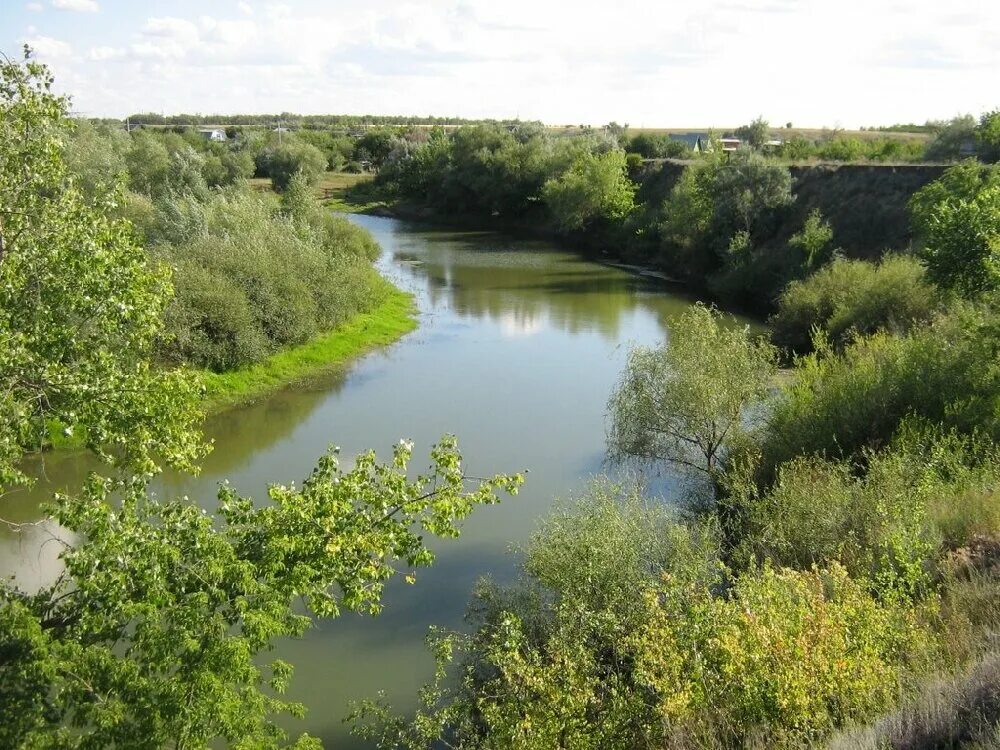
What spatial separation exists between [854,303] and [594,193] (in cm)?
2904

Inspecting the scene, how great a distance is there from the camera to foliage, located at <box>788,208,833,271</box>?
1390 inches

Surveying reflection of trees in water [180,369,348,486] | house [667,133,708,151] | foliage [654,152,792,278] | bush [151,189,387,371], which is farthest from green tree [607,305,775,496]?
house [667,133,708,151]

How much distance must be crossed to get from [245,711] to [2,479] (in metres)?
3.11

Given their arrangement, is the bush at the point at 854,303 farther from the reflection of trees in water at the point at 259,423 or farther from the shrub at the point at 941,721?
the shrub at the point at 941,721

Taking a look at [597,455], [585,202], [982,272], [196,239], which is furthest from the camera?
[585,202]

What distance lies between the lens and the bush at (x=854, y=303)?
2434 centimetres

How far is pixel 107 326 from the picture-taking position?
28.1 feet

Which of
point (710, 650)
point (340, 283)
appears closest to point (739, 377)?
point (710, 650)

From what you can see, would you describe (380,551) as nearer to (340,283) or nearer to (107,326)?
(107,326)

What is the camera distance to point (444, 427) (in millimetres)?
21844

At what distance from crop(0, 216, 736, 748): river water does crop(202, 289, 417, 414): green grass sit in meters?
0.64

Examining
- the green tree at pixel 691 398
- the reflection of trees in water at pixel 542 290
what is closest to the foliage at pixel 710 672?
A: the green tree at pixel 691 398

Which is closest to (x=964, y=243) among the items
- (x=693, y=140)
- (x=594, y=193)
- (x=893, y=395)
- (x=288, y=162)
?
(x=893, y=395)

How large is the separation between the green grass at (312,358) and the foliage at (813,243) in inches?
661
